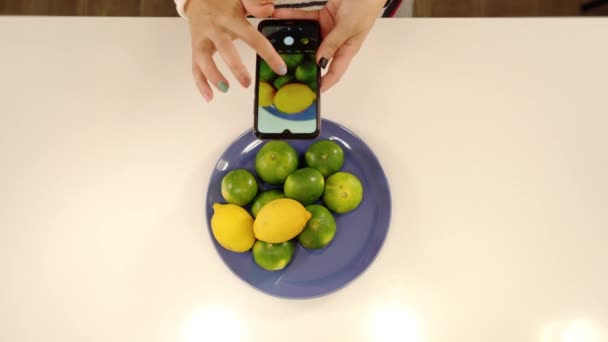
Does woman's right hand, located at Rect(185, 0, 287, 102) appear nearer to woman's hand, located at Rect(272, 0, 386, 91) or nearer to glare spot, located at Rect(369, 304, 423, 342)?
woman's hand, located at Rect(272, 0, 386, 91)

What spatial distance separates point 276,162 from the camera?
64 centimetres

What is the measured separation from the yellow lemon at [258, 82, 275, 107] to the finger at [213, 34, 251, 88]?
19mm

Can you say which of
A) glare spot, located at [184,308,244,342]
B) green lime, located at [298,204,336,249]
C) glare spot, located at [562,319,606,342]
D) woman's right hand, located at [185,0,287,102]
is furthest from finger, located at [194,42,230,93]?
glare spot, located at [562,319,606,342]

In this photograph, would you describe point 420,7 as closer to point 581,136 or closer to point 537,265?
point 581,136

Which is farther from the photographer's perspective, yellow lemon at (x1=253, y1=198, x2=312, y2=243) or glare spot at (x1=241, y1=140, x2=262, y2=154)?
glare spot at (x1=241, y1=140, x2=262, y2=154)

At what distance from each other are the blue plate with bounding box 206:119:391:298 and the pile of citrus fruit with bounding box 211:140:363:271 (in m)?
0.02

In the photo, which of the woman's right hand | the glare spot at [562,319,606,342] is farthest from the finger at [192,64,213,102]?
the glare spot at [562,319,606,342]

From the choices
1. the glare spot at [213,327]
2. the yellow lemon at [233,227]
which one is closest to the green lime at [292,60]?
the yellow lemon at [233,227]

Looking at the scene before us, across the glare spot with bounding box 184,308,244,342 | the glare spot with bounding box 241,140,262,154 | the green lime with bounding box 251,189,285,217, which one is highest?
the glare spot with bounding box 241,140,262,154

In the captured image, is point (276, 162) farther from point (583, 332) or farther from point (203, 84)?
Result: point (583, 332)

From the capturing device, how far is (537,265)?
2.25 ft

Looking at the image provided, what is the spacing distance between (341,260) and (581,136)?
16.5 inches

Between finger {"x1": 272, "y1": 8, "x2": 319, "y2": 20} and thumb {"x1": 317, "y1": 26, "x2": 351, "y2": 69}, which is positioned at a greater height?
finger {"x1": 272, "y1": 8, "x2": 319, "y2": 20}

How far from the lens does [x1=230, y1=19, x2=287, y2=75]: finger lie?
60 centimetres
